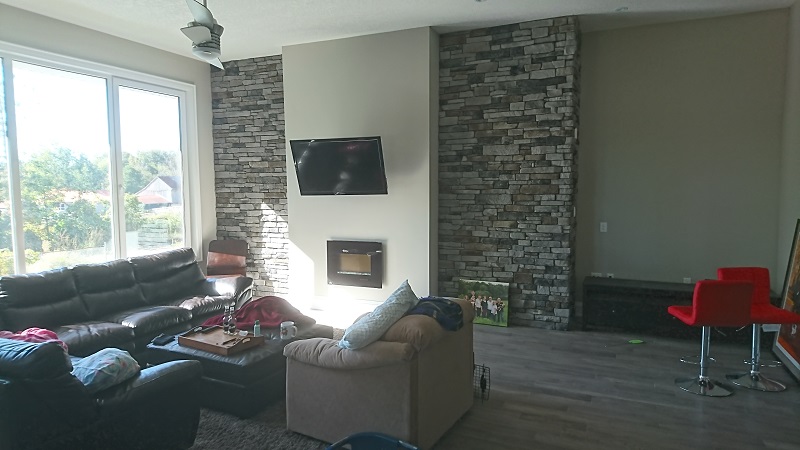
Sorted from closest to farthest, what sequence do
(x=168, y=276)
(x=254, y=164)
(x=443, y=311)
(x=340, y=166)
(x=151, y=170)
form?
(x=443, y=311) < (x=168, y=276) < (x=340, y=166) < (x=151, y=170) < (x=254, y=164)

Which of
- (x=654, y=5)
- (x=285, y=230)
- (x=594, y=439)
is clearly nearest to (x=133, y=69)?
(x=285, y=230)

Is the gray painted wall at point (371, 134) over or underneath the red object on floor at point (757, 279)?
over

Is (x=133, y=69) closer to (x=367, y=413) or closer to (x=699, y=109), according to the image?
(x=367, y=413)

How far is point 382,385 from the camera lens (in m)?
2.71

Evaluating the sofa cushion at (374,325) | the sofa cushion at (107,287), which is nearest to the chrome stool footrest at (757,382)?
the sofa cushion at (374,325)

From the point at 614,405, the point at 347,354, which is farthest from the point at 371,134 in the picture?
the point at 614,405

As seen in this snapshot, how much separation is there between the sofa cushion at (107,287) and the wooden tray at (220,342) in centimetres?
133

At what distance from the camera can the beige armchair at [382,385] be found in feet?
8.80

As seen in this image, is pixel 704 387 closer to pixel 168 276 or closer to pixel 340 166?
pixel 340 166

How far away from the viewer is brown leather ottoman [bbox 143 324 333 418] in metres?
3.30

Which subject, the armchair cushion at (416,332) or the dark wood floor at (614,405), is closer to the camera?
the armchair cushion at (416,332)

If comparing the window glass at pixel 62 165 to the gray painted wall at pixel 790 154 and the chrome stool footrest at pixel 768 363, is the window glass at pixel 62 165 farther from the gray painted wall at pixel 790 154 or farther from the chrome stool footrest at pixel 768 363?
the gray painted wall at pixel 790 154

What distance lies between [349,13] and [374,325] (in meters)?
3.38

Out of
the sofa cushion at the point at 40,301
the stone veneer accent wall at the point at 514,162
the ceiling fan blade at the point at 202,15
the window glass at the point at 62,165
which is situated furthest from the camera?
the stone veneer accent wall at the point at 514,162
